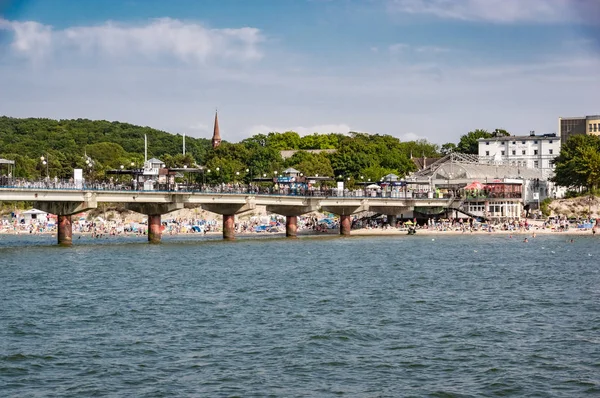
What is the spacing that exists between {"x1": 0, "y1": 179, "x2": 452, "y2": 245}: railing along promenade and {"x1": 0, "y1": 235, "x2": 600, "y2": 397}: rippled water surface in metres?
11.4

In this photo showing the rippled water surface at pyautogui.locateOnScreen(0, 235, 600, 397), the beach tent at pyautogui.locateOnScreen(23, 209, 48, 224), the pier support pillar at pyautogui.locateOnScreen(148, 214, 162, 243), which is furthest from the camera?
the beach tent at pyautogui.locateOnScreen(23, 209, 48, 224)

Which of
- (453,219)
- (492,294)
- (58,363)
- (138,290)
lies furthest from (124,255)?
(453,219)

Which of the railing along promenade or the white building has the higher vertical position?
the white building

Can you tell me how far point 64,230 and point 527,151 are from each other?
374 feet

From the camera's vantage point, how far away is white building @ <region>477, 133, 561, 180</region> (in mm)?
177125

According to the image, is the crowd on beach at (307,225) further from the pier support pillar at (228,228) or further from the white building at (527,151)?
the white building at (527,151)

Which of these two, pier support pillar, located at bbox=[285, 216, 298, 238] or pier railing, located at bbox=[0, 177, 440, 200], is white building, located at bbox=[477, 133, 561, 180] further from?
pier support pillar, located at bbox=[285, 216, 298, 238]

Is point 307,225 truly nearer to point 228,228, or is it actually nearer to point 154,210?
point 228,228

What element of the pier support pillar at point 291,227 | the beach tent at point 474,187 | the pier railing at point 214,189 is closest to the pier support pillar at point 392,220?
the pier railing at point 214,189

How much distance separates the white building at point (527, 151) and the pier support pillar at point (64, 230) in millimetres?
98533

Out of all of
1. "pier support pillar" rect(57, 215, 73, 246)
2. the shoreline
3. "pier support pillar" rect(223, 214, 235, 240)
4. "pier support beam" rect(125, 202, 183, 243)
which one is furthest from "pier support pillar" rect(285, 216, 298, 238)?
"pier support pillar" rect(57, 215, 73, 246)

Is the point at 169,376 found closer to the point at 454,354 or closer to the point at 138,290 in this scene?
the point at 454,354

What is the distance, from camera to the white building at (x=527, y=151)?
17712cm

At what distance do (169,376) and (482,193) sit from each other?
353 feet
